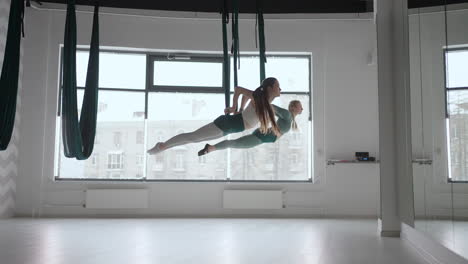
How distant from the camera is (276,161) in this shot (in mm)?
6840

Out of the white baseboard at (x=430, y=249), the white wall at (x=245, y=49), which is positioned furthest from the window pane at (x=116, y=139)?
the white baseboard at (x=430, y=249)

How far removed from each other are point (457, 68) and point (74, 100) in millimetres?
3792

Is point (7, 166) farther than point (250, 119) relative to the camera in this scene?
Yes

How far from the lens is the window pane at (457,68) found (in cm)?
269

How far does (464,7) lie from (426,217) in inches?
73.7

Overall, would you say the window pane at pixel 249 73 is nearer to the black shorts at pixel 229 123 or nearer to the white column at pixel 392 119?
the white column at pixel 392 119

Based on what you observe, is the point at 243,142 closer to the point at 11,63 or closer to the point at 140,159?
the point at 11,63

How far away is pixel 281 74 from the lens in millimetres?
6984

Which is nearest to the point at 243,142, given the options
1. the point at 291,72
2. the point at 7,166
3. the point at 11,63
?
the point at 11,63

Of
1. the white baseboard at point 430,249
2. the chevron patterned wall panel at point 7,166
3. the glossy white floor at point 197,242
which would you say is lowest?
the glossy white floor at point 197,242

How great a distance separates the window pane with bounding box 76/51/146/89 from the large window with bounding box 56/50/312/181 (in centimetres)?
2

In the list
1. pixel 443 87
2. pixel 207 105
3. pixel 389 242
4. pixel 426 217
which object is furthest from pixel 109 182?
pixel 443 87

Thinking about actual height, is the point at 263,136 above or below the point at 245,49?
below

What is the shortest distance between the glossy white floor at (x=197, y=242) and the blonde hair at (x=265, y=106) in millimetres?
1155
